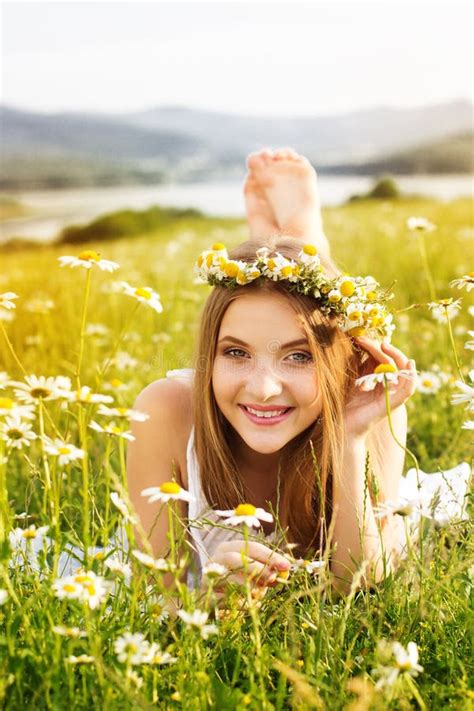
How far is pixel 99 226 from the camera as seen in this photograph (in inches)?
430

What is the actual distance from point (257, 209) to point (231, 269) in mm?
2158

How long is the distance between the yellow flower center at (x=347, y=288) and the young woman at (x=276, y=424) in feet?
0.24

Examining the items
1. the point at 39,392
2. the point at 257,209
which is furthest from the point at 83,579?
the point at 257,209

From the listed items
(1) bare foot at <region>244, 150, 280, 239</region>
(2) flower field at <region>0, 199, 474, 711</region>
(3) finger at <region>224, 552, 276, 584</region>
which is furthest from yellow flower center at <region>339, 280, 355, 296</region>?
(1) bare foot at <region>244, 150, 280, 239</region>

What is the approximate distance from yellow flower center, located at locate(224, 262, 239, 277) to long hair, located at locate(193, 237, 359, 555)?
6cm

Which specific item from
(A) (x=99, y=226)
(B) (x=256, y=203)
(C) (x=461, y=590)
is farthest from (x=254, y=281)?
(A) (x=99, y=226)

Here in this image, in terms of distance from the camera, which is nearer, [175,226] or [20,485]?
[20,485]

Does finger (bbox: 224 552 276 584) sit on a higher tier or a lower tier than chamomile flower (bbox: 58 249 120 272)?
lower

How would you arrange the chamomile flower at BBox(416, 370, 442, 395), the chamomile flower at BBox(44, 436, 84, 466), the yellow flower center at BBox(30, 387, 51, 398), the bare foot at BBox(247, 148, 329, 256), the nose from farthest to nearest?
the bare foot at BBox(247, 148, 329, 256), the chamomile flower at BBox(416, 370, 442, 395), the nose, the yellow flower center at BBox(30, 387, 51, 398), the chamomile flower at BBox(44, 436, 84, 466)

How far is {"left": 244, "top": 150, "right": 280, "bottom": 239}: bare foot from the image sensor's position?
4.47m

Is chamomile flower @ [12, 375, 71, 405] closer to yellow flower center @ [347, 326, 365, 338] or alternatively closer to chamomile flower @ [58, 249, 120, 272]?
chamomile flower @ [58, 249, 120, 272]

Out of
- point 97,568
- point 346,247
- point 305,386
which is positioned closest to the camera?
point 97,568

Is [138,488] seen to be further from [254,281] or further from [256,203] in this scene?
[256,203]

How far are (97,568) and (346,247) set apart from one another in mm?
5607
